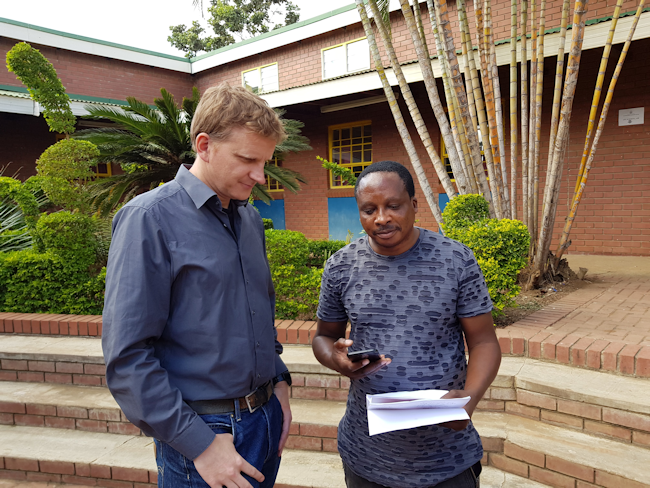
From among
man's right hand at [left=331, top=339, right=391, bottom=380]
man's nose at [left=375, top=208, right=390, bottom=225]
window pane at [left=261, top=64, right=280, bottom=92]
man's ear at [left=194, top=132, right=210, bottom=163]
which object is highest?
window pane at [left=261, top=64, right=280, bottom=92]

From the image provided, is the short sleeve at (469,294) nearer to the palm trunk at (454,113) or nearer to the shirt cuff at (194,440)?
the shirt cuff at (194,440)

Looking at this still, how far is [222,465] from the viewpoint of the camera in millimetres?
1284

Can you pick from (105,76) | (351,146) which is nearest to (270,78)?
(351,146)

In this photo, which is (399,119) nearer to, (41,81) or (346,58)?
(41,81)

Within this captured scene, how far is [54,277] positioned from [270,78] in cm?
1059

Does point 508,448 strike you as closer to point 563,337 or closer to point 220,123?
→ point 563,337

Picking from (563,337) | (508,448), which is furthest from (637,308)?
(508,448)

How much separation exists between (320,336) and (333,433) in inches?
60.1

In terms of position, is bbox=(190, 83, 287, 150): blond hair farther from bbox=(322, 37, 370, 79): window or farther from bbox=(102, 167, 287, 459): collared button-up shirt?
bbox=(322, 37, 370, 79): window

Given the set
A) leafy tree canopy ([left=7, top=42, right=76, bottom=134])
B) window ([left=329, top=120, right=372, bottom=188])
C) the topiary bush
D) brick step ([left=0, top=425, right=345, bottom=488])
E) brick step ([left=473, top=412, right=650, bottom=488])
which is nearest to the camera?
brick step ([left=473, top=412, right=650, bottom=488])

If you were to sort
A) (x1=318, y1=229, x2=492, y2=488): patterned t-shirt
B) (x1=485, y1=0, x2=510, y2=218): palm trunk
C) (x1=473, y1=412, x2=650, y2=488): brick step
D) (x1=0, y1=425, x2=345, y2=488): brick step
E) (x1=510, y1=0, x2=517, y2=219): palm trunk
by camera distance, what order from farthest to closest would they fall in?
(x1=510, y1=0, x2=517, y2=219): palm trunk
(x1=485, y1=0, x2=510, y2=218): palm trunk
(x1=0, y1=425, x2=345, y2=488): brick step
(x1=473, y1=412, x2=650, y2=488): brick step
(x1=318, y1=229, x2=492, y2=488): patterned t-shirt

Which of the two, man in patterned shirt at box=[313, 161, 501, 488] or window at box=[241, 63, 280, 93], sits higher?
window at box=[241, 63, 280, 93]

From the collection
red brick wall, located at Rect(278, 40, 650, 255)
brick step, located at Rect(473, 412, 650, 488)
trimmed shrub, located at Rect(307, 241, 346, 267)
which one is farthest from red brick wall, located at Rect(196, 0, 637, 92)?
brick step, located at Rect(473, 412, 650, 488)

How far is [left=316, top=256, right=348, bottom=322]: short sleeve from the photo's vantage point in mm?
1575
